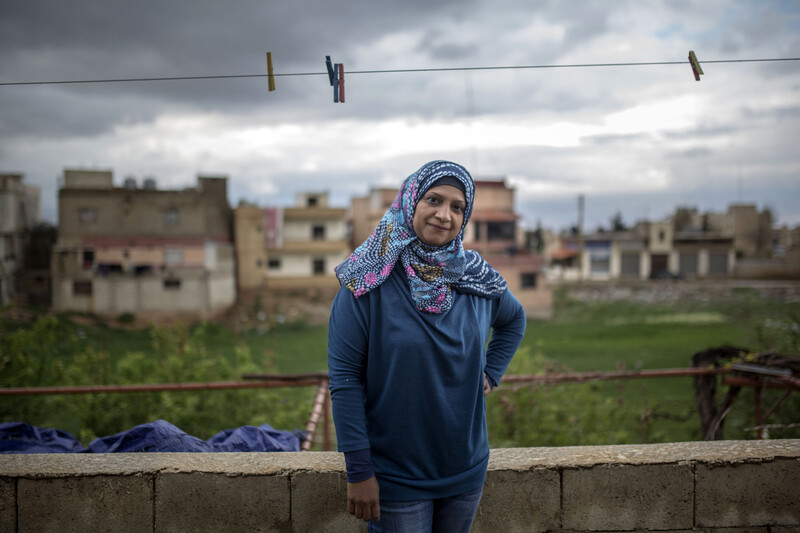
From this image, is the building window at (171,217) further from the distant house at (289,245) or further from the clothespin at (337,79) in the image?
the clothespin at (337,79)

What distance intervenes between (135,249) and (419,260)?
3089 cm

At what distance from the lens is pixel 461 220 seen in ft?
5.64

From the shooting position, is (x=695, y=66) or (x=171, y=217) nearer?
(x=695, y=66)

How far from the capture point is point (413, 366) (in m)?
1.57

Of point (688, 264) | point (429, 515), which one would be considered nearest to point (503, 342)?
point (429, 515)

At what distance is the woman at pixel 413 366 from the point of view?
1561 mm

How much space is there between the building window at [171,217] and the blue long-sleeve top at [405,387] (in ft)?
99.8

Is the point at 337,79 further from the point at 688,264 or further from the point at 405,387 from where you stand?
the point at 688,264

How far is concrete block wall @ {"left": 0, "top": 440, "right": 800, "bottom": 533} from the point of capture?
205 cm

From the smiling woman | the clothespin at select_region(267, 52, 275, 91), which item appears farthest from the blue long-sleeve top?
the clothespin at select_region(267, 52, 275, 91)

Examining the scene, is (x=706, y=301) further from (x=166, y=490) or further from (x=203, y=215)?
(x=166, y=490)

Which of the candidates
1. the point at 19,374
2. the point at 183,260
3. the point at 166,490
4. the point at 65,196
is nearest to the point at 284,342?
the point at 183,260

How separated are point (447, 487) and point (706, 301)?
37.4 metres

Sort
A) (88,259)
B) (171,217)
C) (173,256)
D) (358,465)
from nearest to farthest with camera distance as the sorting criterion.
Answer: (358,465) → (88,259) → (173,256) → (171,217)
